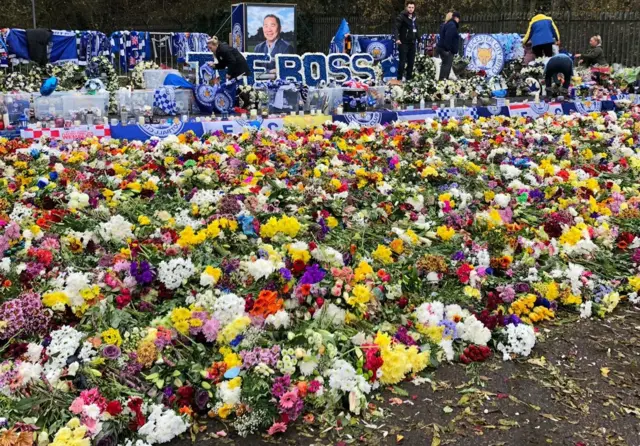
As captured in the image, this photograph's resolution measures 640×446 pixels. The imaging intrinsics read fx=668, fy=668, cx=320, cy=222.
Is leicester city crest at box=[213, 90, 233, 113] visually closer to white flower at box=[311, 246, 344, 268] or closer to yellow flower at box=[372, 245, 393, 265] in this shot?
yellow flower at box=[372, 245, 393, 265]

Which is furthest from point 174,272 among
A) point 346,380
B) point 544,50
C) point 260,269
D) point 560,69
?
point 544,50

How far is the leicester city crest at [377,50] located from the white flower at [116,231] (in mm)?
16167

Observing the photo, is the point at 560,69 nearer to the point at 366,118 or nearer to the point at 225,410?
the point at 366,118

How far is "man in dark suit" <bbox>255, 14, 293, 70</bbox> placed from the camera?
19750 mm

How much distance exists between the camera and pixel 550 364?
12.1 feet

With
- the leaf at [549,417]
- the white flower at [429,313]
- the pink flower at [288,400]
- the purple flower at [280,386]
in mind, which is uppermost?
the white flower at [429,313]

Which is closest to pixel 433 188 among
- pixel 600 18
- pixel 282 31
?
pixel 282 31

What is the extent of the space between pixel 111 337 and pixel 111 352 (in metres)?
0.15

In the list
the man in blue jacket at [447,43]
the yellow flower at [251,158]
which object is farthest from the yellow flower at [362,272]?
the man in blue jacket at [447,43]

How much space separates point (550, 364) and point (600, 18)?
21525mm

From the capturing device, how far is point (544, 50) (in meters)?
16.9

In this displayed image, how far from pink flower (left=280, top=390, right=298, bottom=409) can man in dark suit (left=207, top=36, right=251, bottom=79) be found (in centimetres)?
1053

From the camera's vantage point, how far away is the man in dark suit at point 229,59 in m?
12.8

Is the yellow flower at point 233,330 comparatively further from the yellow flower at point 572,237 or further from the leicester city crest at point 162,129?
the leicester city crest at point 162,129
